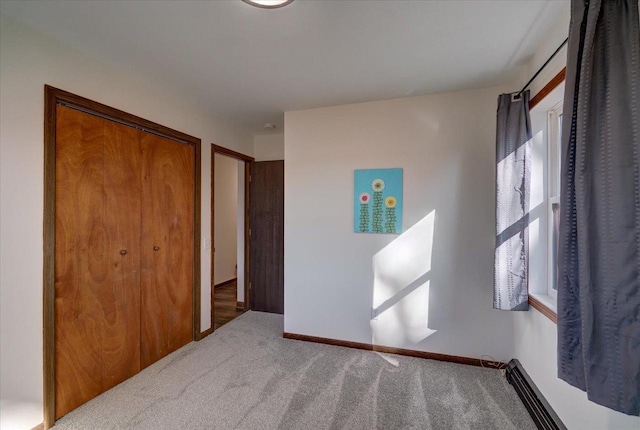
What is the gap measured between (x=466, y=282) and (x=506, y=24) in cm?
200

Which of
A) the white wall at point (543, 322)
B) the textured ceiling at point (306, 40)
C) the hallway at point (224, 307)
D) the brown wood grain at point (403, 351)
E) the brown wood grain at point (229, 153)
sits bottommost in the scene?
the hallway at point (224, 307)

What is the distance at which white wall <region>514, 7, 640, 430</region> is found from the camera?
1.49m

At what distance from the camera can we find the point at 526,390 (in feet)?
6.53

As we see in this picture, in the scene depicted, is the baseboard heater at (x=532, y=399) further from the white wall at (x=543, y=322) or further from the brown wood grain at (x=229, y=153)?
the brown wood grain at (x=229, y=153)

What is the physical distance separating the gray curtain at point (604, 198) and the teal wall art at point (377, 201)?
1.61m

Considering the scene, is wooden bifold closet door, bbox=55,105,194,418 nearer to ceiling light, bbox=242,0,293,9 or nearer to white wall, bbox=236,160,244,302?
white wall, bbox=236,160,244,302

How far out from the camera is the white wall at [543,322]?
149 centimetres

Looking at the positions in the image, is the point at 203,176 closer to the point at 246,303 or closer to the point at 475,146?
the point at 246,303

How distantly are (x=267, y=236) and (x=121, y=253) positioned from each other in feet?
6.03

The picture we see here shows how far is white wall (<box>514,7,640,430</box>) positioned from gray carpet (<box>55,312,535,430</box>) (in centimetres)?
30

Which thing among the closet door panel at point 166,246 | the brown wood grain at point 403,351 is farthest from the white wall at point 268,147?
the brown wood grain at point 403,351

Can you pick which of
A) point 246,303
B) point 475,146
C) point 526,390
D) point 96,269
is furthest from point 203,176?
point 526,390

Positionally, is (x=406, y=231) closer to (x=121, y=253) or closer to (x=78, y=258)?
(x=121, y=253)

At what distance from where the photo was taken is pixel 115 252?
2195 millimetres
